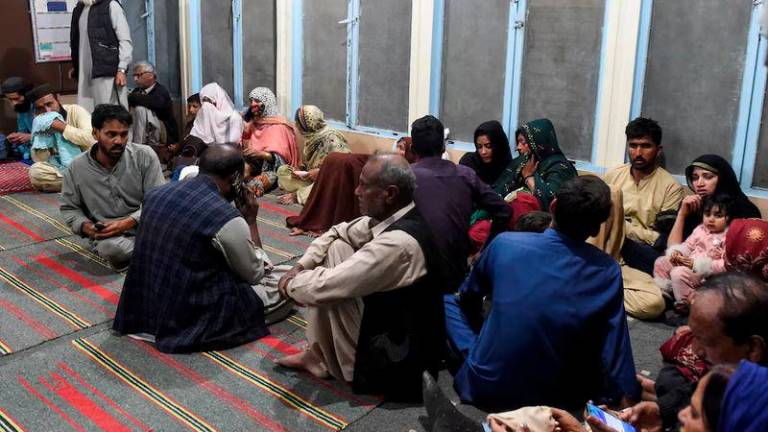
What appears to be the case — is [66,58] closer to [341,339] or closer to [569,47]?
[569,47]

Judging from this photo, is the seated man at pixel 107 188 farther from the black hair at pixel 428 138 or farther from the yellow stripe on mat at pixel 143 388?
the black hair at pixel 428 138

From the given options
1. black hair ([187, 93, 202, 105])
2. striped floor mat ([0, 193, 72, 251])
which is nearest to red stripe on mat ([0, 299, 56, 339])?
striped floor mat ([0, 193, 72, 251])

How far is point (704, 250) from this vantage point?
3787 millimetres

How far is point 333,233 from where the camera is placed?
312cm

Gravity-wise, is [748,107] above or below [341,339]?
above

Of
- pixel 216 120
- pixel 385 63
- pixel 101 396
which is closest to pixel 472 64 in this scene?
pixel 385 63

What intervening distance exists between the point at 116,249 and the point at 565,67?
117 inches

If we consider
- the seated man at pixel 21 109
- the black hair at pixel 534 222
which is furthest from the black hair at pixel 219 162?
the seated man at pixel 21 109

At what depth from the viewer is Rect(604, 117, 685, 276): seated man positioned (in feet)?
14.3

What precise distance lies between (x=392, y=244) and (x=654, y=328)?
172cm

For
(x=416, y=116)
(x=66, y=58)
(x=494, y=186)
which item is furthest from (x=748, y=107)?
(x=66, y=58)

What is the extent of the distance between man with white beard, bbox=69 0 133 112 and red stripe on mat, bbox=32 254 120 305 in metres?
2.56

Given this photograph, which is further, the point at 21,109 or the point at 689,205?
the point at 21,109

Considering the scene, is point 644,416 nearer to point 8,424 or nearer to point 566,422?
point 566,422
